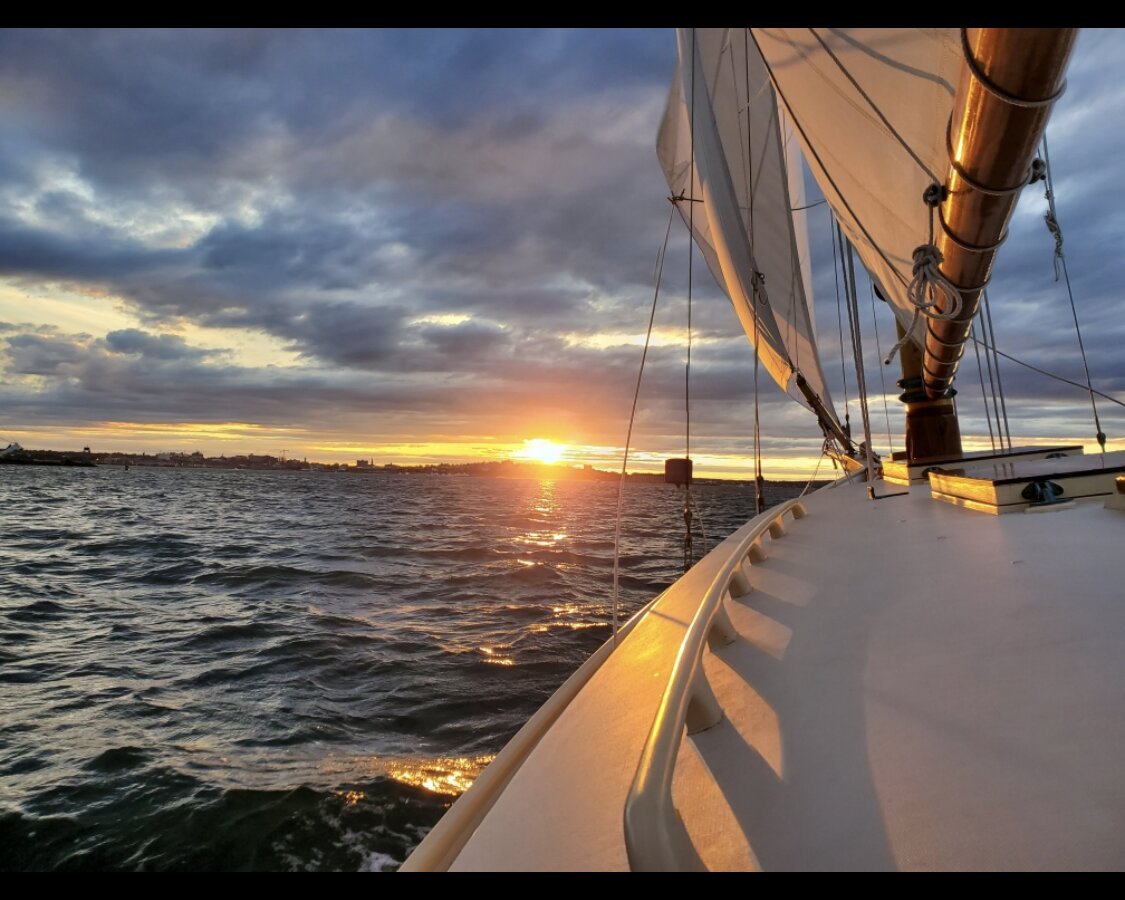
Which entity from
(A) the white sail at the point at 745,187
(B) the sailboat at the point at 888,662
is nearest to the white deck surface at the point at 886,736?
(B) the sailboat at the point at 888,662

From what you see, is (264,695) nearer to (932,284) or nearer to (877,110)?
(932,284)

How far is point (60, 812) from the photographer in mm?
3344

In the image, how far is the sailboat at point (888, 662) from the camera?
903mm

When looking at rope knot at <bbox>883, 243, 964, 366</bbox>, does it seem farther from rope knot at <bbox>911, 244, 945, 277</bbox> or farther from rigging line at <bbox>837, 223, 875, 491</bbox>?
rigging line at <bbox>837, 223, 875, 491</bbox>

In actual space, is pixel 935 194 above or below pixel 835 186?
below

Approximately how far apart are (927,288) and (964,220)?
1.85ft

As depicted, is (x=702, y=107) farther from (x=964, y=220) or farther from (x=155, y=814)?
(x=155, y=814)

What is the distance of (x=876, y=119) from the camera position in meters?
2.23

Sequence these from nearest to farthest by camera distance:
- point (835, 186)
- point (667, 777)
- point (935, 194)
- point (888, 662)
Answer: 1. point (667, 777)
2. point (888, 662)
3. point (935, 194)
4. point (835, 186)

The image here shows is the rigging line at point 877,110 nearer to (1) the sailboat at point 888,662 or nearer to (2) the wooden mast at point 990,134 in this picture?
(1) the sailboat at point 888,662

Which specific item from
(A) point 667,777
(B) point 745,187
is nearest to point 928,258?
(A) point 667,777

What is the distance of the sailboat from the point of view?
903 mm

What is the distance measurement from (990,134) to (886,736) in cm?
155

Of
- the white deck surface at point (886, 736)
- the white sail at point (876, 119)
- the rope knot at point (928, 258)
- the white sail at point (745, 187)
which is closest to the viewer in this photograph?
the white deck surface at point (886, 736)
